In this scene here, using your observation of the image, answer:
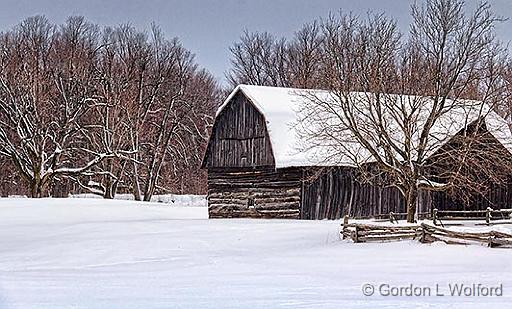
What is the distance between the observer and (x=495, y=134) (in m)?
33.7

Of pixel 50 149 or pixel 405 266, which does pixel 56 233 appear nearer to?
pixel 405 266

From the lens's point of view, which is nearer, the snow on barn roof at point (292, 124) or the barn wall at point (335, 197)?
the snow on barn roof at point (292, 124)

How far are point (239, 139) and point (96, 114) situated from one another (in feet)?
74.6

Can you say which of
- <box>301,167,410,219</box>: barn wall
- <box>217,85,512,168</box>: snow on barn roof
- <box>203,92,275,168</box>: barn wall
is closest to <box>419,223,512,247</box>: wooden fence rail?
<box>217,85,512,168</box>: snow on barn roof

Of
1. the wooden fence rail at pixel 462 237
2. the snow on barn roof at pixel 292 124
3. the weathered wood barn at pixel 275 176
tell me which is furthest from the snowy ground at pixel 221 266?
the snow on barn roof at pixel 292 124

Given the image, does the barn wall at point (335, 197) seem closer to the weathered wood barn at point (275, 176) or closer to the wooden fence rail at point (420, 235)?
the weathered wood barn at point (275, 176)

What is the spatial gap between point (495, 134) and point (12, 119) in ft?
94.0

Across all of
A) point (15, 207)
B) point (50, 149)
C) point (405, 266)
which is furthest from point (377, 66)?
point (50, 149)

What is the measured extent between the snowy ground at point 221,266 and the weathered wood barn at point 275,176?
2.32m

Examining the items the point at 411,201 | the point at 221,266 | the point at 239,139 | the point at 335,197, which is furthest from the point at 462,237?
the point at 239,139

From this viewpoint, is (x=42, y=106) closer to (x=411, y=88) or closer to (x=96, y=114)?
(x=96, y=114)

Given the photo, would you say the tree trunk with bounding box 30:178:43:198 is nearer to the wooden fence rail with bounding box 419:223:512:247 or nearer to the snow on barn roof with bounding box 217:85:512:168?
the snow on barn roof with bounding box 217:85:512:168

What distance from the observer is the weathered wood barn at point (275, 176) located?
31.5 m

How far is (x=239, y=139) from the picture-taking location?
109ft
